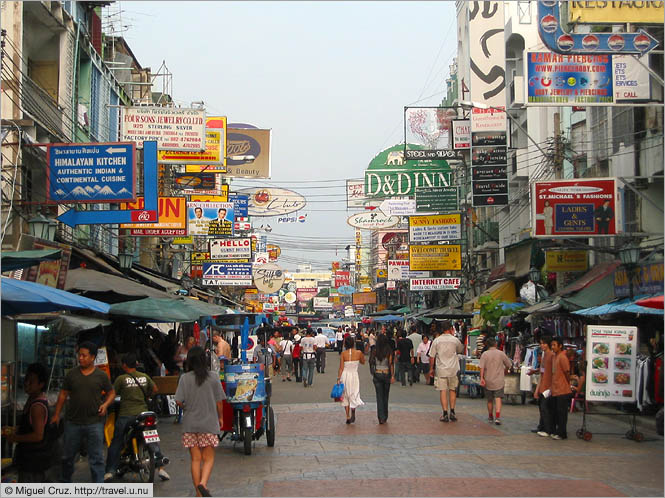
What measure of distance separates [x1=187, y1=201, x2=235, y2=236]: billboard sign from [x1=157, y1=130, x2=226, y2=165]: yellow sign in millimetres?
1913

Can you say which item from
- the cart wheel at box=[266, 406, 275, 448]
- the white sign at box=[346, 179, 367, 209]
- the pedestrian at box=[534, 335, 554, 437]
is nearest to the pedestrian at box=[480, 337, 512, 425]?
the pedestrian at box=[534, 335, 554, 437]

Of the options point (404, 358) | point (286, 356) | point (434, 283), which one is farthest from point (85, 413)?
point (434, 283)

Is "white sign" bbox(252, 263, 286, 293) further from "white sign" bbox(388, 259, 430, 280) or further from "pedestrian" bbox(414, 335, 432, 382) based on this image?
"pedestrian" bbox(414, 335, 432, 382)

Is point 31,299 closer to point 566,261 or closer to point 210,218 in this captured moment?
point 566,261

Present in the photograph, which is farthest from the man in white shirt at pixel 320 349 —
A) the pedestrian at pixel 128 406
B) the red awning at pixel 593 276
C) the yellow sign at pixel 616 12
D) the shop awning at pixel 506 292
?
the pedestrian at pixel 128 406

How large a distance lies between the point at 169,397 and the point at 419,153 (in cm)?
2100

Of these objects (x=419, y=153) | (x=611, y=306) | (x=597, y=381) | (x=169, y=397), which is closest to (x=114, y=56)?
(x=419, y=153)

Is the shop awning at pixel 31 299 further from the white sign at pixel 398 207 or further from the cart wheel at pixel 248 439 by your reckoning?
the white sign at pixel 398 207

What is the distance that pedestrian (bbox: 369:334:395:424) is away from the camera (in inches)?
676

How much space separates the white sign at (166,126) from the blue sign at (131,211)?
11.7ft

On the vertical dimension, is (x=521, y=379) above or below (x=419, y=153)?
below

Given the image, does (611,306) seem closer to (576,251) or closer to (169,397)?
(576,251)

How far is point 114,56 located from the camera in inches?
1203

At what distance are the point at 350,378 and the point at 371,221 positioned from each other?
2810 centimetres
